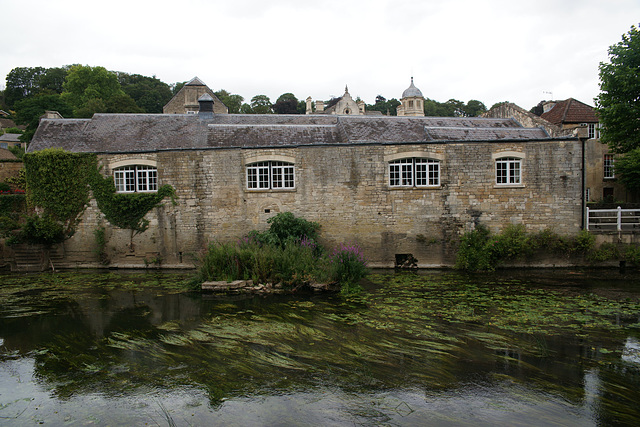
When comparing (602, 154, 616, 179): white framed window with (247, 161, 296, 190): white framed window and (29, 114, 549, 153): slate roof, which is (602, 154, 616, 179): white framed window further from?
(247, 161, 296, 190): white framed window

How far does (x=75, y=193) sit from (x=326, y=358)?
40.4 ft

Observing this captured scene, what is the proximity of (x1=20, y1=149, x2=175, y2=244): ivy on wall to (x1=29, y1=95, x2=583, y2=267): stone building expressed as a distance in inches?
13.9

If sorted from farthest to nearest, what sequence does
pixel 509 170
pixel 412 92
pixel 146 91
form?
1. pixel 146 91
2. pixel 412 92
3. pixel 509 170

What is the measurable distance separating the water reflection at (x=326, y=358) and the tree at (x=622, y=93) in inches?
368

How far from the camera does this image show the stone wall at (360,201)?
14031mm

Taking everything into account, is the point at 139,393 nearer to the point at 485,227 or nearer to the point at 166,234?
the point at 166,234

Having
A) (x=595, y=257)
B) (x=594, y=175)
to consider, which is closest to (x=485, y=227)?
(x=595, y=257)

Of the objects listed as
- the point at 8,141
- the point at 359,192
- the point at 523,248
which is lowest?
the point at 523,248

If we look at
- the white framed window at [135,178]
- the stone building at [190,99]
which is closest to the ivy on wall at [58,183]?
the white framed window at [135,178]

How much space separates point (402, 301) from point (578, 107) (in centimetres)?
2466

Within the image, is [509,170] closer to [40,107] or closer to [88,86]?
[40,107]

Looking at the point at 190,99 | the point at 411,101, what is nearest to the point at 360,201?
the point at 190,99

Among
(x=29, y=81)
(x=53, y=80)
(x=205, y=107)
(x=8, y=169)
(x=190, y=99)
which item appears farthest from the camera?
(x=29, y=81)

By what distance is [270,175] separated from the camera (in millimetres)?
14648
